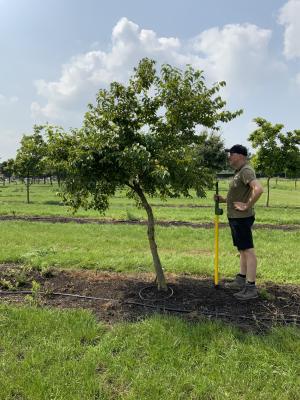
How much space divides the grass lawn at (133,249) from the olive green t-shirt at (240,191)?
1.75m

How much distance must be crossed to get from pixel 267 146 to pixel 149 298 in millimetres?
20376

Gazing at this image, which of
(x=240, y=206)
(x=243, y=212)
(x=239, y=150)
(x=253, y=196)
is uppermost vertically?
(x=239, y=150)

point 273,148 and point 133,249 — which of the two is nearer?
point 133,249

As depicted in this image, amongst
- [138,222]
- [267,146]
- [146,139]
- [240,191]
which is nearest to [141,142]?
[146,139]

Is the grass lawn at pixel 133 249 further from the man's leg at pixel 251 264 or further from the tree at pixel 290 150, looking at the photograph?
the tree at pixel 290 150

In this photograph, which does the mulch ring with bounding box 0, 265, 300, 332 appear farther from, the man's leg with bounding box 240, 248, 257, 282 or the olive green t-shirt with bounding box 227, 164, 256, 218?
the olive green t-shirt with bounding box 227, 164, 256, 218

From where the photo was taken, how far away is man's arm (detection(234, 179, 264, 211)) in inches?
209

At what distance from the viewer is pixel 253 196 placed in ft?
17.6

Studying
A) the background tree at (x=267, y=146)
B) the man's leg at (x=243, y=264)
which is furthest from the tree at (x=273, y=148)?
the man's leg at (x=243, y=264)

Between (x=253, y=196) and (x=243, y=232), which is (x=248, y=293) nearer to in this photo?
(x=243, y=232)

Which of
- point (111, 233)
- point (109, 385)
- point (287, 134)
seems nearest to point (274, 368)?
point (109, 385)

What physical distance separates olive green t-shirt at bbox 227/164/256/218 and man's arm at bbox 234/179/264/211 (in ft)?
0.54

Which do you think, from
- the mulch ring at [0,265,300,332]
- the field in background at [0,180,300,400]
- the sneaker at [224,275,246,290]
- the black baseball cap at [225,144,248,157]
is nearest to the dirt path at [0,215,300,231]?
the mulch ring at [0,265,300,332]

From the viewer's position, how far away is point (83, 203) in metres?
6.50
